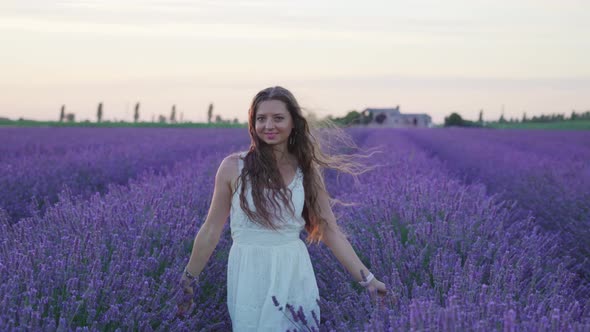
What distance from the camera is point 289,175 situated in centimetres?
242

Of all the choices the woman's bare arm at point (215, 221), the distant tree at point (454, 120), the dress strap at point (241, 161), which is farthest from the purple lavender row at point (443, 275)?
the distant tree at point (454, 120)

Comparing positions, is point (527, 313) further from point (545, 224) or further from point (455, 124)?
point (455, 124)

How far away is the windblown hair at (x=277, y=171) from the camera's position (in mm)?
2279

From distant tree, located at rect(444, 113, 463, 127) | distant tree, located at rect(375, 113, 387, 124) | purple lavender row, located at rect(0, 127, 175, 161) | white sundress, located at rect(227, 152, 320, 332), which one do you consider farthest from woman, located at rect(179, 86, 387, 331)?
distant tree, located at rect(375, 113, 387, 124)

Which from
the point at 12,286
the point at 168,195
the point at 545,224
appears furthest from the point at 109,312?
the point at 545,224

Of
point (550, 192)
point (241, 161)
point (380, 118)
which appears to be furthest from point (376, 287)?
point (380, 118)

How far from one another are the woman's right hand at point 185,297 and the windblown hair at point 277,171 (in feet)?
1.15

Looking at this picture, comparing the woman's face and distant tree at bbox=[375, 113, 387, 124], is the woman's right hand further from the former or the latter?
distant tree at bbox=[375, 113, 387, 124]

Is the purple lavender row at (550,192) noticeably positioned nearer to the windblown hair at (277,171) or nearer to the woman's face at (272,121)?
the windblown hair at (277,171)

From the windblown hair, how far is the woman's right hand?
351 mm

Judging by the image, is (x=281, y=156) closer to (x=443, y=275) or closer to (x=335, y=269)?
(x=335, y=269)

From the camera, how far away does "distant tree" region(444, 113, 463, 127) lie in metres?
63.1

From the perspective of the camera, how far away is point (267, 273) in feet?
7.56

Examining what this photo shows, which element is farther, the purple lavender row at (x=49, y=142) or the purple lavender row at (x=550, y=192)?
the purple lavender row at (x=49, y=142)
